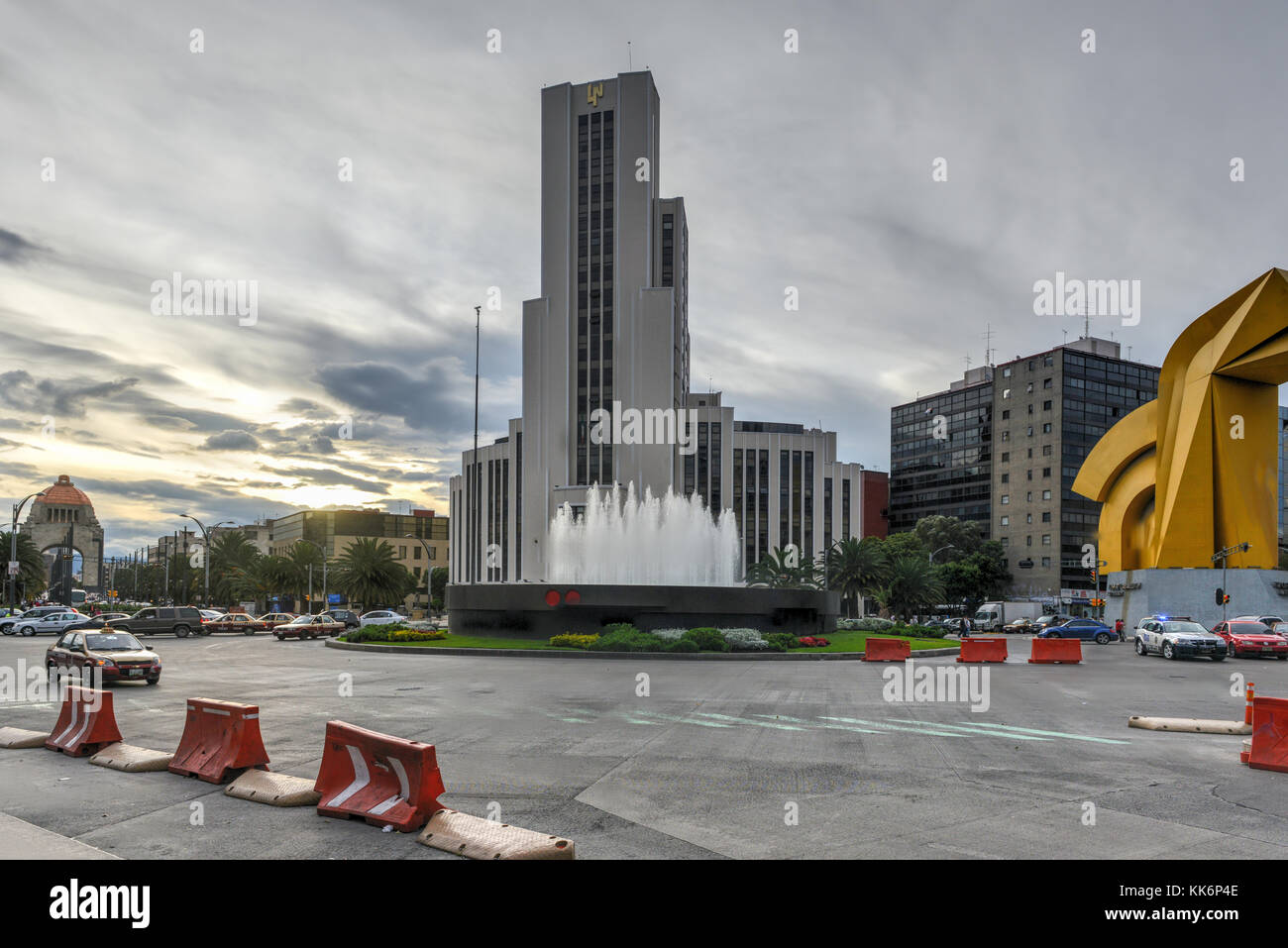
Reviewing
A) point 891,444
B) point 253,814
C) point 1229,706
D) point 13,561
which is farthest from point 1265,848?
point 891,444

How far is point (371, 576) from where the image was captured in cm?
7556

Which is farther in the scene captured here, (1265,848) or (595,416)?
(595,416)

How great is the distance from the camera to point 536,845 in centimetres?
662

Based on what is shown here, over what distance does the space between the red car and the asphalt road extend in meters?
15.4

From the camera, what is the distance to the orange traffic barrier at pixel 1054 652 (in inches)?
1225

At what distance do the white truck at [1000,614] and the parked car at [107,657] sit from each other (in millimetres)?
61995

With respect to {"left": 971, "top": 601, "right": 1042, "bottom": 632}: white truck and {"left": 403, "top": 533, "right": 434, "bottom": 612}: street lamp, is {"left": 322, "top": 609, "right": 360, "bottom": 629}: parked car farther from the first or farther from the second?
{"left": 971, "top": 601, "right": 1042, "bottom": 632}: white truck

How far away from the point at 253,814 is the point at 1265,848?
28.7ft

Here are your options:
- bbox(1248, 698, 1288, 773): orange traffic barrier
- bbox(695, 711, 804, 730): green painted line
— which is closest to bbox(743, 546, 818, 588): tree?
bbox(695, 711, 804, 730): green painted line

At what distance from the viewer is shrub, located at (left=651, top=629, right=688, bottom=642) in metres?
32.7

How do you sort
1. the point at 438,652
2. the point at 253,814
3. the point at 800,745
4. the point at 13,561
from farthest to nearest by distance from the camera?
1. the point at 13,561
2. the point at 438,652
3. the point at 800,745
4. the point at 253,814

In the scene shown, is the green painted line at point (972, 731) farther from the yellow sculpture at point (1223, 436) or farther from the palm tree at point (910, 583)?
the yellow sculpture at point (1223, 436)

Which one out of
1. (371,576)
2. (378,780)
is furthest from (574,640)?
(371,576)
